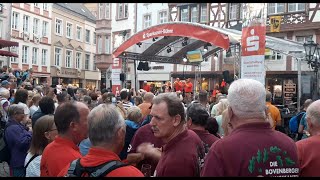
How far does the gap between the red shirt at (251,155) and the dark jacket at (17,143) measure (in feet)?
11.0

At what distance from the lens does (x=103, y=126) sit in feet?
8.34

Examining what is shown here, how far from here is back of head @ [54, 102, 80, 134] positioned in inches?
129

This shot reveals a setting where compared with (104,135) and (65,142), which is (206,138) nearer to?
(65,142)

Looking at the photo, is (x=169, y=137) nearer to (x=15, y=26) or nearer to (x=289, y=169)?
(x=289, y=169)

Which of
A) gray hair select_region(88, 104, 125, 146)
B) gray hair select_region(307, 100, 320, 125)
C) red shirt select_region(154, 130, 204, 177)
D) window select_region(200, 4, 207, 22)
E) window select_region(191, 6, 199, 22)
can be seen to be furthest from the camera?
window select_region(191, 6, 199, 22)

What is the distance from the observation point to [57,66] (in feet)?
134

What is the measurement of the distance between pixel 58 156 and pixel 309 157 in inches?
79.8

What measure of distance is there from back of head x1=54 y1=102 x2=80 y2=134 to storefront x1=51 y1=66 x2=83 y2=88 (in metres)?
36.6

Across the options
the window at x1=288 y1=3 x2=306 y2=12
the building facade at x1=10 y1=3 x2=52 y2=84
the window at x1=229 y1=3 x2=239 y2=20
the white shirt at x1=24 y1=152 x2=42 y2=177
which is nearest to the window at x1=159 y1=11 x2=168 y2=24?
the window at x1=229 y1=3 x2=239 y2=20

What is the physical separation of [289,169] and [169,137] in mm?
1110

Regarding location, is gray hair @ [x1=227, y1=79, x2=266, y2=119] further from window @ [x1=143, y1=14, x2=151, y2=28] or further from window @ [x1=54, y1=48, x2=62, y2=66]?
window @ [x1=54, y1=48, x2=62, y2=66]

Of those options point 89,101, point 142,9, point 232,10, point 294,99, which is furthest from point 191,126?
point 142,9

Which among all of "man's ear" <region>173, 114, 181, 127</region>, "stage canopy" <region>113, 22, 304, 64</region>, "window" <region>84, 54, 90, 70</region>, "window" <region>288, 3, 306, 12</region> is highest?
"window" <region>288, 3, 306, 12</region>

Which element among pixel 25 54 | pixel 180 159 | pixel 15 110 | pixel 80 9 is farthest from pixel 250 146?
pixel 80 9
